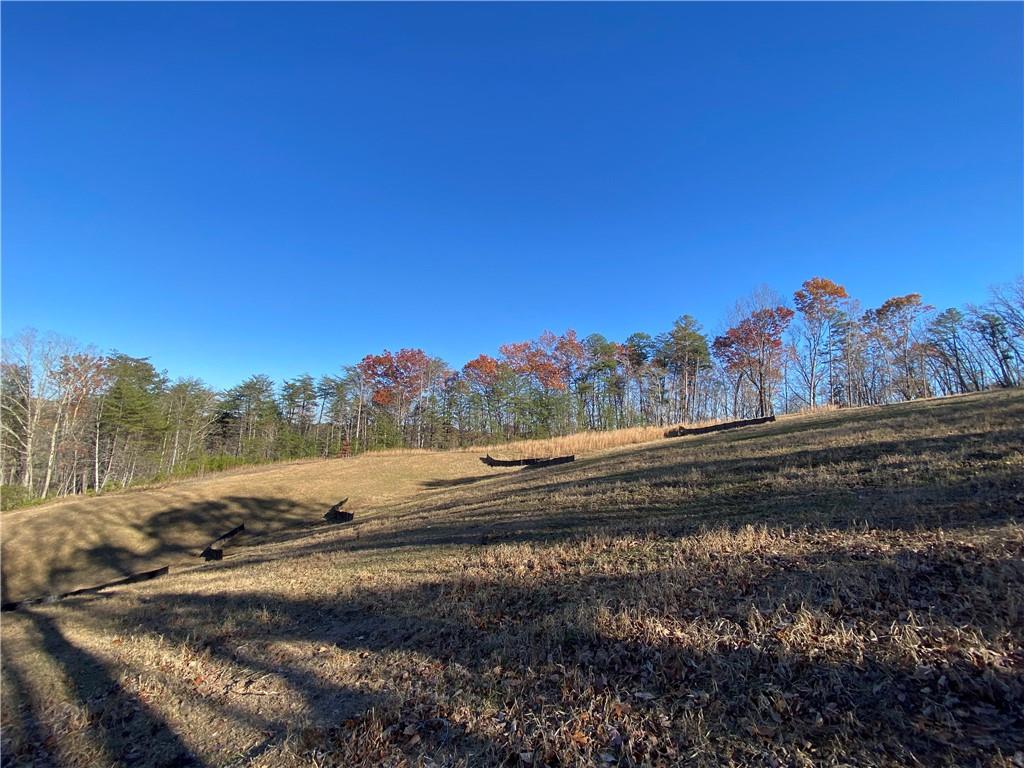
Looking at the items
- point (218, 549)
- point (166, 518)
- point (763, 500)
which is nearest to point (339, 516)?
point (218, 549)

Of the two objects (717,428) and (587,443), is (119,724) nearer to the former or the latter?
(717,428)

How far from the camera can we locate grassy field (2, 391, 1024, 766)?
2676mm

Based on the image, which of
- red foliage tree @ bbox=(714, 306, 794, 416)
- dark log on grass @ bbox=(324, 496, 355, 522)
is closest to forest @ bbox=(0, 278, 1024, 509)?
red foliage tree @ bbox=(714, 306, 794, 416)

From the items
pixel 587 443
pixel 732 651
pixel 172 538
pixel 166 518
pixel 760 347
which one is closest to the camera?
pixel 732 651

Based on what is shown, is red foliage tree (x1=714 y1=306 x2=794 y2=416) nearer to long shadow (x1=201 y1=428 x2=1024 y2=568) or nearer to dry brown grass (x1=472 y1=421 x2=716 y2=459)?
dry brown grass (x1=472 y1=421 x2=716 y2=459)

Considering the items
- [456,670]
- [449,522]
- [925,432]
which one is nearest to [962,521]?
[456,670]

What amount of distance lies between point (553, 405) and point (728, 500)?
39492 mm

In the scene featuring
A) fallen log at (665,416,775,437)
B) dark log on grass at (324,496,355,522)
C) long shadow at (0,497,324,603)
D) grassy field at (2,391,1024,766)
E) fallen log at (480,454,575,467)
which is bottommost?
long shadow at (0,497,324,603)

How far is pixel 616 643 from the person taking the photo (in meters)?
3.72

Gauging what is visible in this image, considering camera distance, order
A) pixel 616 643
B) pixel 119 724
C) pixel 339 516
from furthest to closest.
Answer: pixel 339 516 < pixel 119 724 < pixel 616 643

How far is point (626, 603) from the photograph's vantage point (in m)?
4.27

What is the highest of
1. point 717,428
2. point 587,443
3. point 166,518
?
point 717,428

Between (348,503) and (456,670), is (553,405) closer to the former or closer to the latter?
(348,503)

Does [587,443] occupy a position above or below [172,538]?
above
